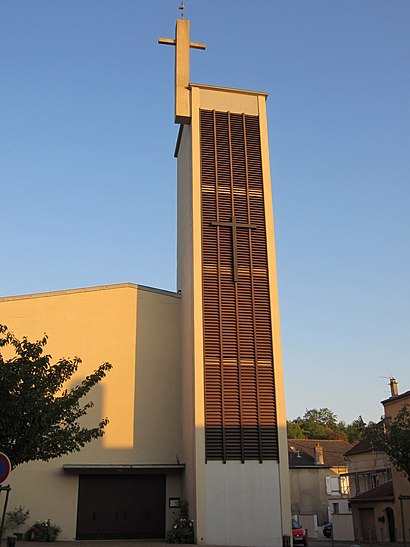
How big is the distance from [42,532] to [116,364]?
6954mm

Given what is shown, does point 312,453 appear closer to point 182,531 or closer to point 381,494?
point 381,494

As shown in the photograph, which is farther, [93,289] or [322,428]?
[322,428]

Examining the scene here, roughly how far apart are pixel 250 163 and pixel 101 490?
1466 centimetres

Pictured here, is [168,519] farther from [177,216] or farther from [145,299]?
[177,216]

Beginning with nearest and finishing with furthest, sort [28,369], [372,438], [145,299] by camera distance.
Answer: [28,369] < [372,438] < [145,299]

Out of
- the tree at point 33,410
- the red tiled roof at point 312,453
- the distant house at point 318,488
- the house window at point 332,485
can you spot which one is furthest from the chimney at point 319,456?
the tree at point 33,410

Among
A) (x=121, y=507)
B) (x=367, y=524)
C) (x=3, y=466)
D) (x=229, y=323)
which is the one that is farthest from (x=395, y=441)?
(x=367, y=524)

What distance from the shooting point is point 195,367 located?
77.8ft

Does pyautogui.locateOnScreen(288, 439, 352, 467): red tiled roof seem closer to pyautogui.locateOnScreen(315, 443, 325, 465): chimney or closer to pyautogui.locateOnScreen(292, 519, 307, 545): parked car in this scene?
pyautogui.locateOnScreen(315, 443, 325, 465): chimney

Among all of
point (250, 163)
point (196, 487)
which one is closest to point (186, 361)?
point (196, 487)

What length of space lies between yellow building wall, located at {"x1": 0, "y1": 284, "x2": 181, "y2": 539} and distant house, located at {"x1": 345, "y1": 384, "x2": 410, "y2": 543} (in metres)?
9.92

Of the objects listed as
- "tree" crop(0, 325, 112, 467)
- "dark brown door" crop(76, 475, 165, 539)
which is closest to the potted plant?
"dark brown door" crop(76, 475, 165, 539)

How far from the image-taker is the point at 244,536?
72.0 feet

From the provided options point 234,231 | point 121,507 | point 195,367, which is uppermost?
point 234,231
